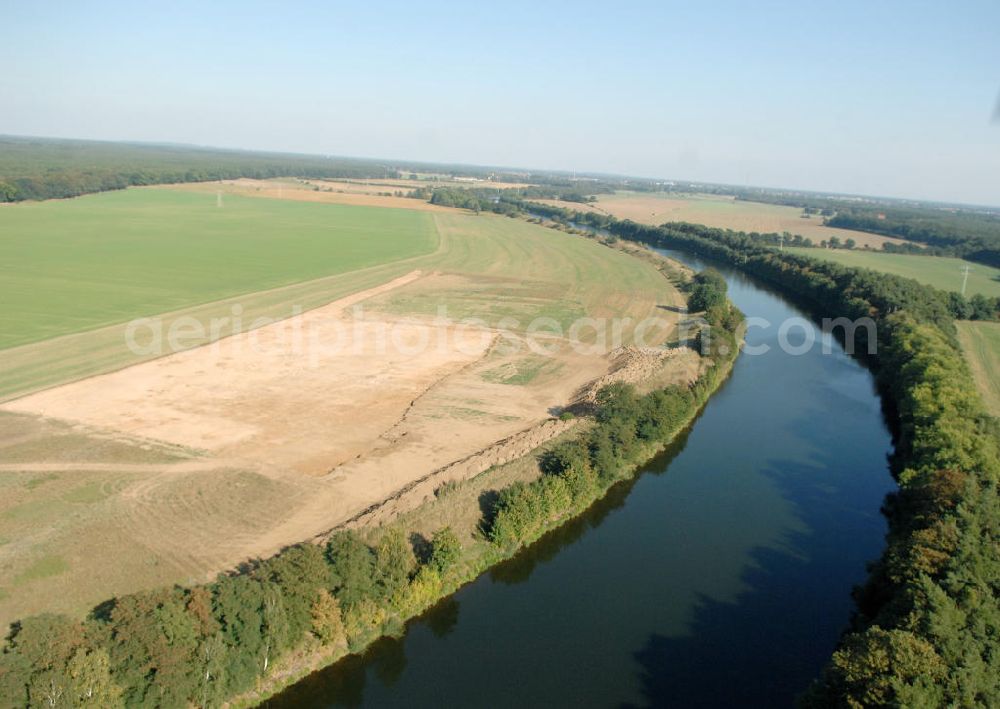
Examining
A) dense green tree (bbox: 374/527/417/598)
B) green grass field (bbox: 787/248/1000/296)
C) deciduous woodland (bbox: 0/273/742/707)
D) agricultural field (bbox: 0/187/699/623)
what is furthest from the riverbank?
green grass field (bbox: 787/248/1000/296)

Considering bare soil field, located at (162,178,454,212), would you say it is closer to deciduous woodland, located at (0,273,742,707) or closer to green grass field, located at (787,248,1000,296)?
green grass field, located at (787,248,1000,296)

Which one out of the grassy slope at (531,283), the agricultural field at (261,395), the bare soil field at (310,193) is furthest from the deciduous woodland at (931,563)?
the bare soil field at (310,193)

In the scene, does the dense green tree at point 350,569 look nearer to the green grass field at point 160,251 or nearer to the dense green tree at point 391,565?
the dense green tree at point 391,565

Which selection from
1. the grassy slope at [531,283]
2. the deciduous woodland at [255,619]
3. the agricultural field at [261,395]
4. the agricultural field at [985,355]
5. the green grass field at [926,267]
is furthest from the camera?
the green grass field at [926,267]

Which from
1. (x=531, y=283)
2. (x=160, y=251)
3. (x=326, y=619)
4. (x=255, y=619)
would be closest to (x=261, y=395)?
(x=326, y=619)

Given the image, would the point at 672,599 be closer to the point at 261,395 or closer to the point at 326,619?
the point at 326,619

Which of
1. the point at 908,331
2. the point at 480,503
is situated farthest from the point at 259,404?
the point at 908,331
